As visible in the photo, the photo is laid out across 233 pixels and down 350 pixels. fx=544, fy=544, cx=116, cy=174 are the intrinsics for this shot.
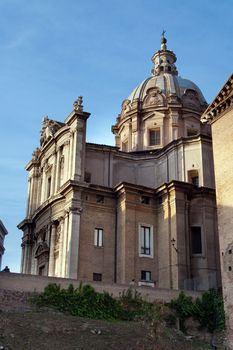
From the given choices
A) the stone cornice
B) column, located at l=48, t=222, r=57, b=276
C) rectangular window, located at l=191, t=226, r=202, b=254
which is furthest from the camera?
column, located at l=48, t=222, r=57, b=276

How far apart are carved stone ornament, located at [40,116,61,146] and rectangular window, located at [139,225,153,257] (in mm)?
13432

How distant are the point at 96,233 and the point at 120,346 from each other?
1688 centimetres

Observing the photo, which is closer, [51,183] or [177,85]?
[51,183]

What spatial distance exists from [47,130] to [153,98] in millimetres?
12604

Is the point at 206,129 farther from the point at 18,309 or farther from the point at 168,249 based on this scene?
the point at 18,309

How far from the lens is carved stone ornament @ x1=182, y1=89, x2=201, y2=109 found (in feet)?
188

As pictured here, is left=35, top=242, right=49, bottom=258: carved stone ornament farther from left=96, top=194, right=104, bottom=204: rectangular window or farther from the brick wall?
the brick wall

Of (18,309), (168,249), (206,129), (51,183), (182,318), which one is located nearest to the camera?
(18,309)

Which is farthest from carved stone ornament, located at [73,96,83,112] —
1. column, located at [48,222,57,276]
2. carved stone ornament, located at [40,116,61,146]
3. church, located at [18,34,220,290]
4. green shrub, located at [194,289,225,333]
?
green shrub, located at [194,289,225,333]

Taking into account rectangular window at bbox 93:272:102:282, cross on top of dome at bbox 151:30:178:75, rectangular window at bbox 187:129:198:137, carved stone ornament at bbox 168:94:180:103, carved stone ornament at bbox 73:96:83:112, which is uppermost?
cross on top of dome at bbox 151:30:178:75

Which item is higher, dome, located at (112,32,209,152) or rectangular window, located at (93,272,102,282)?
dome, located at (112,32,209,152)

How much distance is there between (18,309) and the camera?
28.3 meters

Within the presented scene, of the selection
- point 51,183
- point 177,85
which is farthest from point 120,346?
point 177,85

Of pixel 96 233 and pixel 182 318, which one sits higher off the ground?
pixel 96 233
